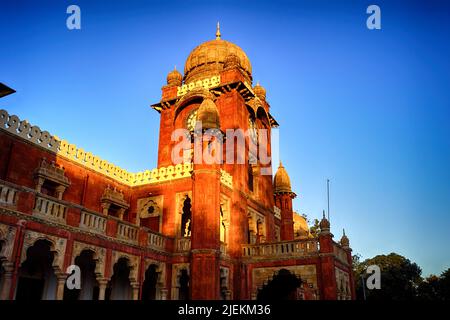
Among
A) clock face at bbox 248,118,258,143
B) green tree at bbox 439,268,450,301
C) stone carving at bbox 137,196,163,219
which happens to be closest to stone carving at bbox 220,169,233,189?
stone carving at bbox 137,196,163,219

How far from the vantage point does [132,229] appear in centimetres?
1870

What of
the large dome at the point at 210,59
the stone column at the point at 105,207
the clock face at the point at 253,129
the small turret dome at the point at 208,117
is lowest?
the stone column at the point at 105,207

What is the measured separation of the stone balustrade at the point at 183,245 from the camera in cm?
2120

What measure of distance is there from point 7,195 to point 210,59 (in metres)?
23.0

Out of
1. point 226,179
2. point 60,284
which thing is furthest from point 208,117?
point 60,284

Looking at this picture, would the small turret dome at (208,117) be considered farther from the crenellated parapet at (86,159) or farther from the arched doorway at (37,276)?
the arched doorway at (37,276)

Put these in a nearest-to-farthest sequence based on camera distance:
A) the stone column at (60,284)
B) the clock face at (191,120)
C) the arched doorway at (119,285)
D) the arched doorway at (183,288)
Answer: the stone column at (60,284) < the arched doorway at (119,285) < the arched doorway at (183,288) < the clock face at (191,120)

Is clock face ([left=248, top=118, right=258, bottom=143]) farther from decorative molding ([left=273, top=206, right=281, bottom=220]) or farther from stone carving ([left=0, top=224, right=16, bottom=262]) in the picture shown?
stone carving ([left=0, top=224, right=16, bottom=262])

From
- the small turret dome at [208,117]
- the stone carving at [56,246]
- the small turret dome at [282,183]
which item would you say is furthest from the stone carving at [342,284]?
the stone carving at [56,246]

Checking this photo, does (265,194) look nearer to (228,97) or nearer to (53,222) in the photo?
(228,97)

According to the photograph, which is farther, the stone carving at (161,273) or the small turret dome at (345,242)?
the small turret dome at (345,242)

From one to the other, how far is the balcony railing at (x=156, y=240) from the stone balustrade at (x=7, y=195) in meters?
7.80
